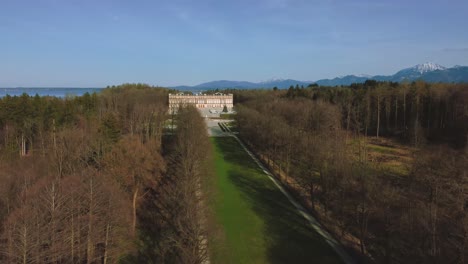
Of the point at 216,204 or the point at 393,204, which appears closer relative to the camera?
the point at 393,204

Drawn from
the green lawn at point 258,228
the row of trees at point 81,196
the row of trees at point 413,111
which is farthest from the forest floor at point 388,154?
the row of trees at point 81,196

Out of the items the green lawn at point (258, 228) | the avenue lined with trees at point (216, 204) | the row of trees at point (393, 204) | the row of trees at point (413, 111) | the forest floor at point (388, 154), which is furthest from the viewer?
the row of trees at point (413, 111)

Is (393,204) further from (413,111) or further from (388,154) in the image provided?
(413,111)

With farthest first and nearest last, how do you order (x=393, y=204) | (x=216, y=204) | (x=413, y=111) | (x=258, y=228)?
1. (x=413, y=111)
2. (x=216, y=204)
3. (x=258, y=228)
4. (x=393, y=204)

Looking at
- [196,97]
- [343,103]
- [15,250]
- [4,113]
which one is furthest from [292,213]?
[196,97]

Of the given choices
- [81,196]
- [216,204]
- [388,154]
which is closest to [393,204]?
[216,204]

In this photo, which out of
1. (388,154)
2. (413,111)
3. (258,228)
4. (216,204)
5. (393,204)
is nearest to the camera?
(393,204)

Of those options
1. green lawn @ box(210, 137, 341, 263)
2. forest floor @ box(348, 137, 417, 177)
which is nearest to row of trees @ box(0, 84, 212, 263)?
green lawn @ box(210, 137, 341, 263)

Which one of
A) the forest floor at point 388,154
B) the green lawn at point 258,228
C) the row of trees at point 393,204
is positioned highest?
the row of trees at point 393,204

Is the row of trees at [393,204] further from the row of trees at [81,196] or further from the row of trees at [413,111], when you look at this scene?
the row of trees at [413,111]

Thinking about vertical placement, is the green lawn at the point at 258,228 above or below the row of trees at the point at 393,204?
below

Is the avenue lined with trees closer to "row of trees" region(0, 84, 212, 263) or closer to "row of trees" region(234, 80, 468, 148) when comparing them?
"row of trees" region(0, 84, 212, 263)
